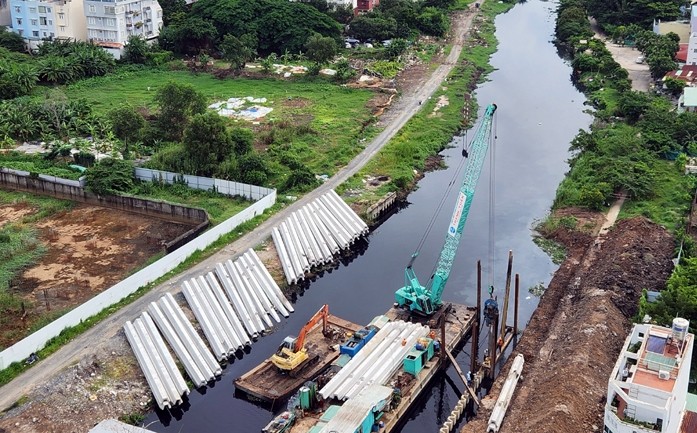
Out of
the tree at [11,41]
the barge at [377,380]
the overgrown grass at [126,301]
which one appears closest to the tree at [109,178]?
the overgrown grass at [126,301]

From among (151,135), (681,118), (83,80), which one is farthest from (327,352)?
(83,80)

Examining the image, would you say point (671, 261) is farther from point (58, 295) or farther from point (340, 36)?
point (340, 36)

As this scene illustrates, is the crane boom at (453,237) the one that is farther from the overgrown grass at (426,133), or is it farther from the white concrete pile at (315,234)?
the overgrown grass at (426,133)

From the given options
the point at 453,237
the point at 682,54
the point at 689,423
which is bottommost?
the point at 689,423

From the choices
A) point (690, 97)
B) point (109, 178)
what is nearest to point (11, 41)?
point (109, 178)

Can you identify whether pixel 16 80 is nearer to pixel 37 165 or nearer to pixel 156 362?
pixel 37 165

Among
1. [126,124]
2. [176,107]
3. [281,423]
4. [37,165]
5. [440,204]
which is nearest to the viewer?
[281,423]

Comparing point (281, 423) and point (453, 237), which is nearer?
point (281, 423)
